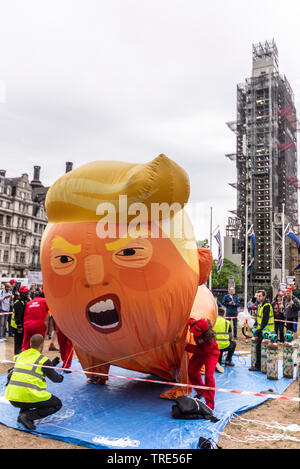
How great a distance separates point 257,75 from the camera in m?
58.3

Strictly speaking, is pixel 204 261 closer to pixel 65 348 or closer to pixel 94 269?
pixel 94 269

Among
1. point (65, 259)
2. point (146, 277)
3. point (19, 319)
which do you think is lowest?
point (19, 319)

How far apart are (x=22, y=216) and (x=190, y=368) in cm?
5010

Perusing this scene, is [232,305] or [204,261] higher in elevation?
[204,261]

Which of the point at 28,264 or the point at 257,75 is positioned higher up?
the point at 257,75

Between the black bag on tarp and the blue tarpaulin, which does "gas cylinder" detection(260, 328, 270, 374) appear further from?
the black bag on tarp

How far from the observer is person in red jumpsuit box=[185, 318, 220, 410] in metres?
5.86

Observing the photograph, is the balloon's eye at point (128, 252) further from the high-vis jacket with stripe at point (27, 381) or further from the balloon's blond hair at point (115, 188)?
the high-vis jacket with stripe at point (27, 381)

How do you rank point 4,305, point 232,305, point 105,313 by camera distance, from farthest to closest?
point 232,305 → point 4,305 → point 105,313

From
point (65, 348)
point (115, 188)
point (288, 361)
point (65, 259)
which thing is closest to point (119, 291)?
point (65, 259)

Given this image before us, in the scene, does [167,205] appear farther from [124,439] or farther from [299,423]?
[299,423]

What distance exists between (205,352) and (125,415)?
1.53 meters

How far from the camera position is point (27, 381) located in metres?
5.01

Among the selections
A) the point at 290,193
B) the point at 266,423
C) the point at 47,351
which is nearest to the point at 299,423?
the point at 266,423
